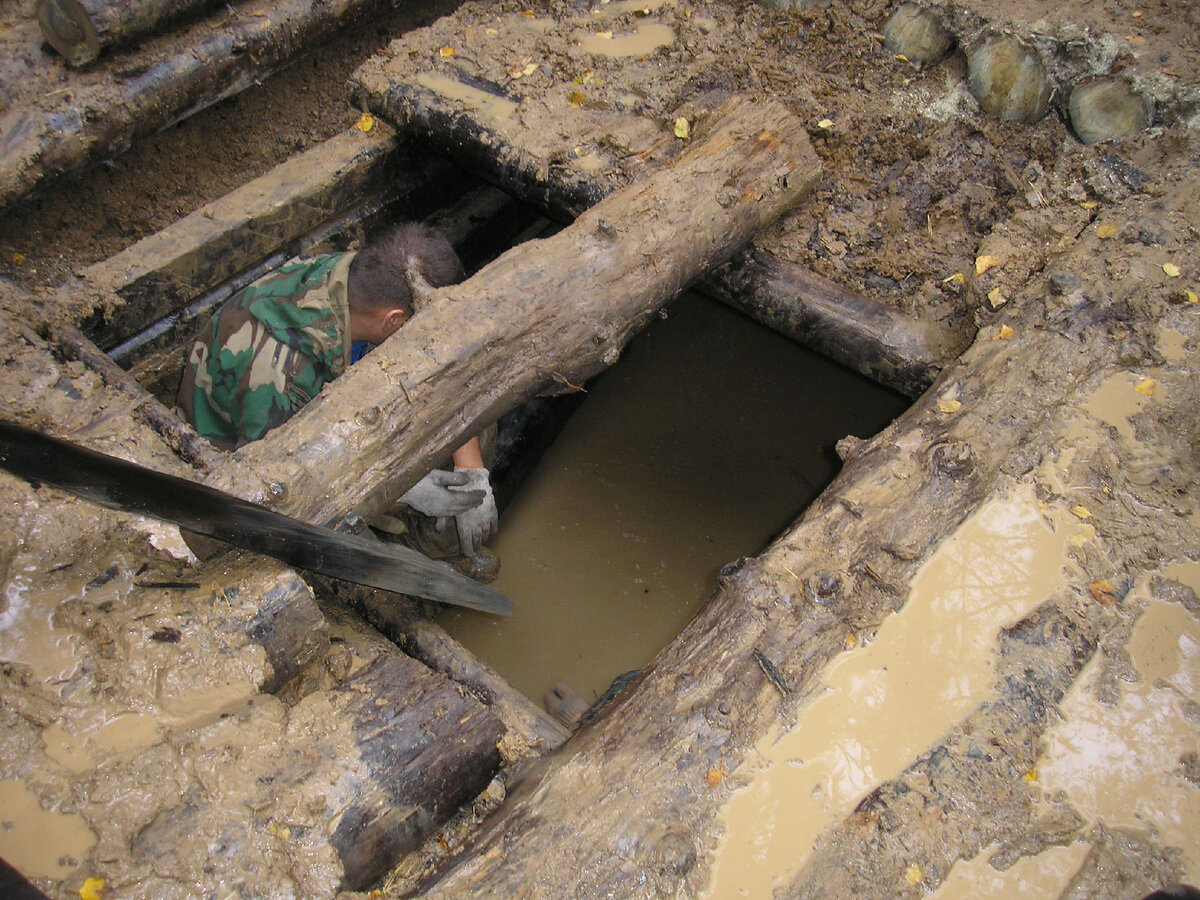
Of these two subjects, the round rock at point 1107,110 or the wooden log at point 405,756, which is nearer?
the wooden log at point 405,756

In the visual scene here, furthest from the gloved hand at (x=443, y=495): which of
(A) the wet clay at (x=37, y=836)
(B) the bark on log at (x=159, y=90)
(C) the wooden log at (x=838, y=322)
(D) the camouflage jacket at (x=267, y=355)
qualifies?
(B) the bark on log at (x=159, y=90)

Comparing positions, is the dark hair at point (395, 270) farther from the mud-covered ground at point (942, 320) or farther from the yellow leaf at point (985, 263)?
the yellow leaf at point (985, 263)

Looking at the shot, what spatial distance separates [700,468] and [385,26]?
2812 mm

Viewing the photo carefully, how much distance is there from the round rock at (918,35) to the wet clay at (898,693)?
2038mm

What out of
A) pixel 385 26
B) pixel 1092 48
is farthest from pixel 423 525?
pixel 1092 48

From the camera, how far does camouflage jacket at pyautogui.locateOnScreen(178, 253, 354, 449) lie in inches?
99.8

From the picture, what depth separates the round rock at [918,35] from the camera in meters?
3.07

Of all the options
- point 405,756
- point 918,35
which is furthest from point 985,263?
point 405,756

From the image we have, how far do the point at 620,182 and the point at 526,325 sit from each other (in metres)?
0.84

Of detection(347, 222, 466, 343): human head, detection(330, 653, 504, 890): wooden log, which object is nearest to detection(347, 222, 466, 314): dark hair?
detection(347, 222, 466, 343): human head

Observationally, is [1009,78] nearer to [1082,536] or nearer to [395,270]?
[1082,536]

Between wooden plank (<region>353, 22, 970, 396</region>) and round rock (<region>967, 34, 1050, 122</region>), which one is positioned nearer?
wooden plank (<region>353, 22, 970, 396</region>)

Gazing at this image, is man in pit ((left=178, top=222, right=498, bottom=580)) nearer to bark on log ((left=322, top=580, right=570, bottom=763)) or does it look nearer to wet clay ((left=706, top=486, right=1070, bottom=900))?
bark on log ((left=322, top=580, right=570, bottom=763))

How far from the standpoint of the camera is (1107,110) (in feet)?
8.97
